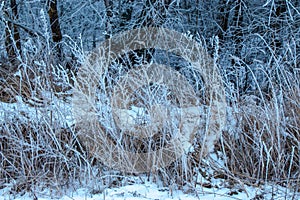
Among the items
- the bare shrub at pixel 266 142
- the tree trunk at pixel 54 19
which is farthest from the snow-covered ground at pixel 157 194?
the tree trunk at pixel 54 19

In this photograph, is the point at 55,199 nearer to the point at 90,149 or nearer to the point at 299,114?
the point at 90,149

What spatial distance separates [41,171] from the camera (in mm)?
2510

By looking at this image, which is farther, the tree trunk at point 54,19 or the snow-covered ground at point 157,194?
the tree trunk at point 54,19

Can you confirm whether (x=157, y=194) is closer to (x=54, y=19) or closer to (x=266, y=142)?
(x=266, y=142)

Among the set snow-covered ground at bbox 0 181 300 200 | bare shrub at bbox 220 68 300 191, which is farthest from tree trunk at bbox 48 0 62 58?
bare shrub at bbox 220 68 300 191

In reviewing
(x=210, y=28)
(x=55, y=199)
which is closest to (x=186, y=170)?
(x=55, y=199)

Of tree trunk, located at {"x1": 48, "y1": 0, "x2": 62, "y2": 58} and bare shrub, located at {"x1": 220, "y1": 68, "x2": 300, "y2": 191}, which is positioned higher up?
tree trunk, located at {"x1": 48, "y1": 0, "x2": 62, "y2": 58}

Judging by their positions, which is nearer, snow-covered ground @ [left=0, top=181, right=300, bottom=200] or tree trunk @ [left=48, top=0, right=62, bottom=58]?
snow-covered ground @ [left=0, top=181, right=300, bottom=200]

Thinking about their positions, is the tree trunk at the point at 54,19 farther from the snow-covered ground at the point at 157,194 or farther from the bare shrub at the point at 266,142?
the bare shrub at the point at 266,142

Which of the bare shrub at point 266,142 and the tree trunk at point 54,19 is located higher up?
the tree trunk at point 54,19

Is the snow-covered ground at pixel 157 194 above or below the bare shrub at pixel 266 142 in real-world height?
below

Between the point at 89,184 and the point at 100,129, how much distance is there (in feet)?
1.53

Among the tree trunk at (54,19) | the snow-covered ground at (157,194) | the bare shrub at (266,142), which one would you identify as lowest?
the snow-covered ground at (157,194)

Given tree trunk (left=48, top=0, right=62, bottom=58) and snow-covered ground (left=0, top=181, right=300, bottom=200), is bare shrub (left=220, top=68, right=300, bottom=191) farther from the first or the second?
tree trunk (left=48, top=0, right=62, bottom=58)
